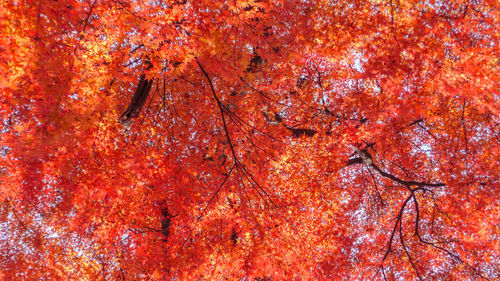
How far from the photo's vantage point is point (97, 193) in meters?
7.63

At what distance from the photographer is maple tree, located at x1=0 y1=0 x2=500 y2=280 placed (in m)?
4.59

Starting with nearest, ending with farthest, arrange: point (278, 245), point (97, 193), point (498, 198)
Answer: point (498, 198) < point (278, 245) < point (97, 193)

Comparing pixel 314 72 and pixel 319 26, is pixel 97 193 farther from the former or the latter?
pixel 314 72

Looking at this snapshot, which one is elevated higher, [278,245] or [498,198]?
[498,198]

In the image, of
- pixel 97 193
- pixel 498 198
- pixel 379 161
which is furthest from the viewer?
pixel 379 161

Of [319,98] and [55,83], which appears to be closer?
[55,83]

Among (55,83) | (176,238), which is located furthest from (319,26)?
(176,238)

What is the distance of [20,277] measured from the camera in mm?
10617

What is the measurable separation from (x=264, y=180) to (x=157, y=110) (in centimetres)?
548

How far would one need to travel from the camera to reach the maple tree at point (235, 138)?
4.59 metres

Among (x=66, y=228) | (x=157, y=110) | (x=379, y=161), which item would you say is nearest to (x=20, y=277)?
(x=66, y=228)

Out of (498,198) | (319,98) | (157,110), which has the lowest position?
Result: (498,198)

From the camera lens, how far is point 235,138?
6598mm

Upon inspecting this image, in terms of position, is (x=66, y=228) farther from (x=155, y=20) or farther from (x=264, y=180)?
(x=155, y=20)
